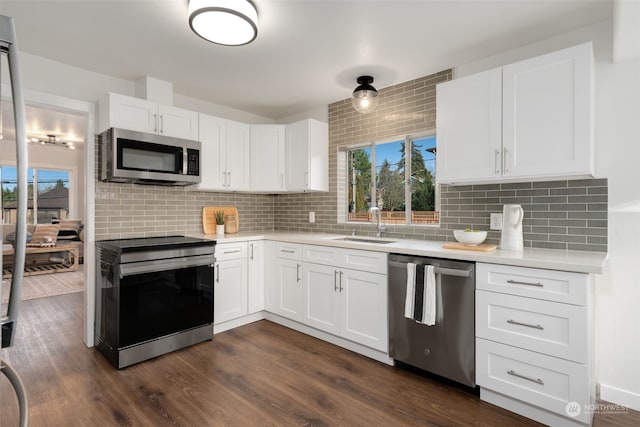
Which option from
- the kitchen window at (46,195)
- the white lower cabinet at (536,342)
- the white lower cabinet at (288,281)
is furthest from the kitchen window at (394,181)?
the kitchen window at (46,195)

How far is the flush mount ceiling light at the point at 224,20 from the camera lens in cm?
196

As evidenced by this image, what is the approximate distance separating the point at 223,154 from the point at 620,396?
3.76 m

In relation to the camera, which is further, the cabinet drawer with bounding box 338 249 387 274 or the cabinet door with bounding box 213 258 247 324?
the cabinet door with bounding box 213 258 247 324

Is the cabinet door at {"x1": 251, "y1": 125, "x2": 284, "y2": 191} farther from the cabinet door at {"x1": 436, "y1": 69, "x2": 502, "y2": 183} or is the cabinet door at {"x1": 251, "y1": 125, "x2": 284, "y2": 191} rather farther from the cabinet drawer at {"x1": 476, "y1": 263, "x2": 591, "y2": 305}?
the cabinet drawer at {"x1": 476, "y1": 263, "x2": 591, "y2": 305}

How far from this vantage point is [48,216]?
7930 millimetres

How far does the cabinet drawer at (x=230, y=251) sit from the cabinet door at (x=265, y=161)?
805 millimetres

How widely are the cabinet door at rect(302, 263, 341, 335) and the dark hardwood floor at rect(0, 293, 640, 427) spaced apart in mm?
201

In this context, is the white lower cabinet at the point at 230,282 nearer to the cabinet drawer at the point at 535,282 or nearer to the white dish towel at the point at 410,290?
the white dish towel at the point at 410,290

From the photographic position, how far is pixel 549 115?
2.19 metres

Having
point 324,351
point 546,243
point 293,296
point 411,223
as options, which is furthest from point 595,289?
point 293,296

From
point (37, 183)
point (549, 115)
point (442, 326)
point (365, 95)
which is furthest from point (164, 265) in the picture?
point (37, 183)

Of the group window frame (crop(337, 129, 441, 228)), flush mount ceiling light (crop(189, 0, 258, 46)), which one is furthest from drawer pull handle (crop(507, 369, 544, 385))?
flush mount ceiling light (crop(189, 0, 258, 46))

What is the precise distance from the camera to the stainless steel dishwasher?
2232 millimetres

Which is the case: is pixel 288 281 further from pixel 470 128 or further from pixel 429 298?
pixel 470 128
